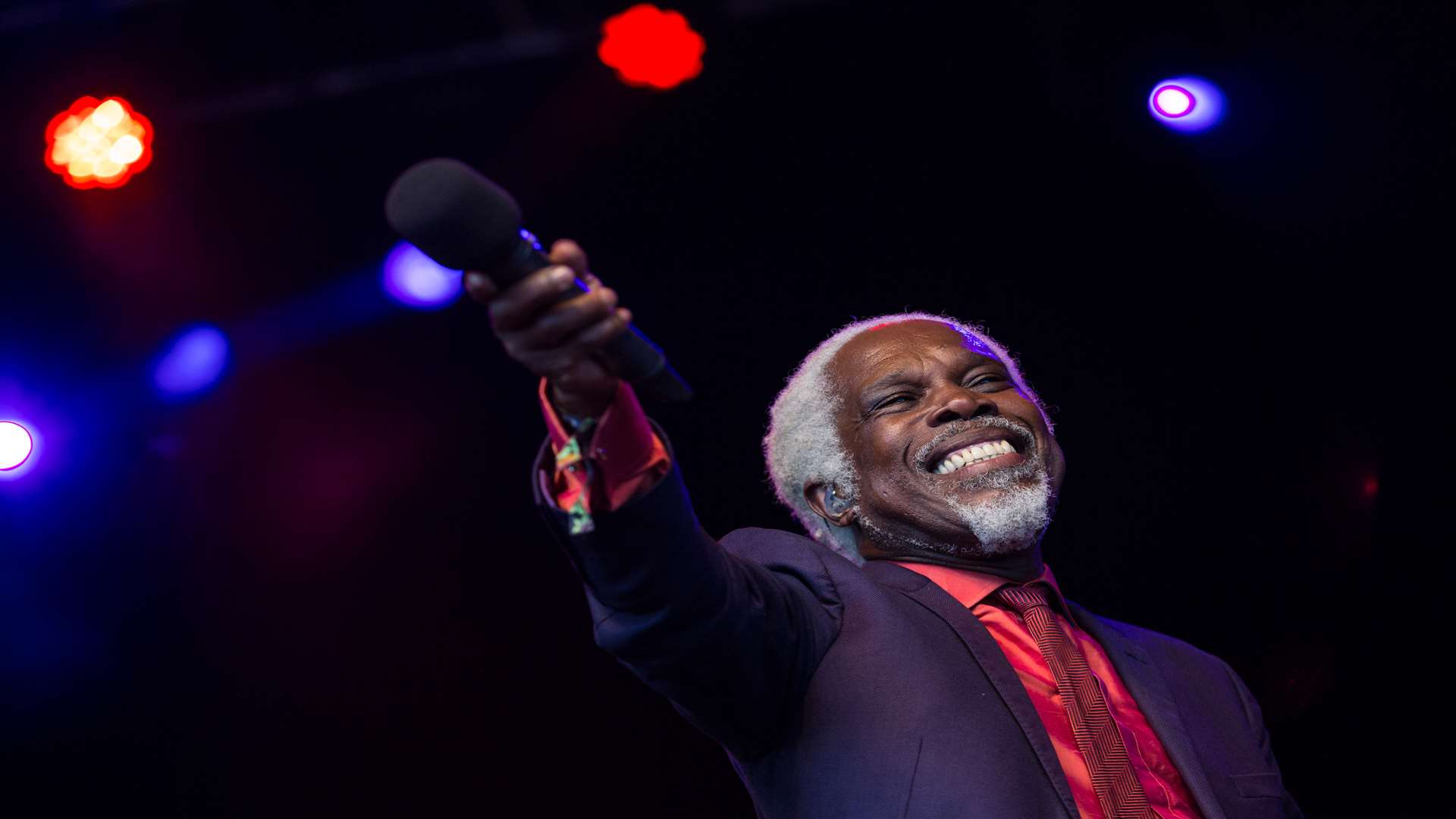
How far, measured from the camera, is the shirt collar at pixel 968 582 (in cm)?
225

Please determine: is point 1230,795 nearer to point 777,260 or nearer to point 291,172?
point 777,260

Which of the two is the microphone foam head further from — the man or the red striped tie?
the red striped tie

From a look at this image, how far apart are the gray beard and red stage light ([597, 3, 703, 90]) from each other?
2.17m

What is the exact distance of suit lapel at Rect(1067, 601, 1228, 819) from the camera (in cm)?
197

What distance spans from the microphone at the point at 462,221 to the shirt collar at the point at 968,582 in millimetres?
1250

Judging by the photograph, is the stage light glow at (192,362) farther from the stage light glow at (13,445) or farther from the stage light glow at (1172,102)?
the stage light glow at (1172,102)

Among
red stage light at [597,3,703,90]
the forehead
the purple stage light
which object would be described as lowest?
the forehead

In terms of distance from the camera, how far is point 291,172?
4.11 metres

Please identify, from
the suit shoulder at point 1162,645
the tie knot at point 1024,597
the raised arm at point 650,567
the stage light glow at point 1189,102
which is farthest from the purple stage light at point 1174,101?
the raised arm at point 650,567

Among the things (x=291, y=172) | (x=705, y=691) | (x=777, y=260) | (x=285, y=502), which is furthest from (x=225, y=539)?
(x=705, y=691)

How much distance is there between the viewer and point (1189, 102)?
4016 millimetres

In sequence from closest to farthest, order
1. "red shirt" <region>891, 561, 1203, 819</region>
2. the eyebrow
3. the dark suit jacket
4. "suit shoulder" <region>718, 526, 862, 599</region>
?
the dark suit jacket < "red shirt" <region>891, 561, 1203, 819</region> < "suit shoulder" <region>718, 526, 862, 599</region> < the eyebrow

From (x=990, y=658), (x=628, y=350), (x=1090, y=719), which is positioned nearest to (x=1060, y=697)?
(x=1090, y=719)

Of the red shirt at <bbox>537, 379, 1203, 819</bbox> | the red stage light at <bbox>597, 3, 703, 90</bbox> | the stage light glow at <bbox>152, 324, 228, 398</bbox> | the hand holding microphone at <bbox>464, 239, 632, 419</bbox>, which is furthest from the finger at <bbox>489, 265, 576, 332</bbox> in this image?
the stage light glow at <bbox>152, 324, 228, 398</bbox>
